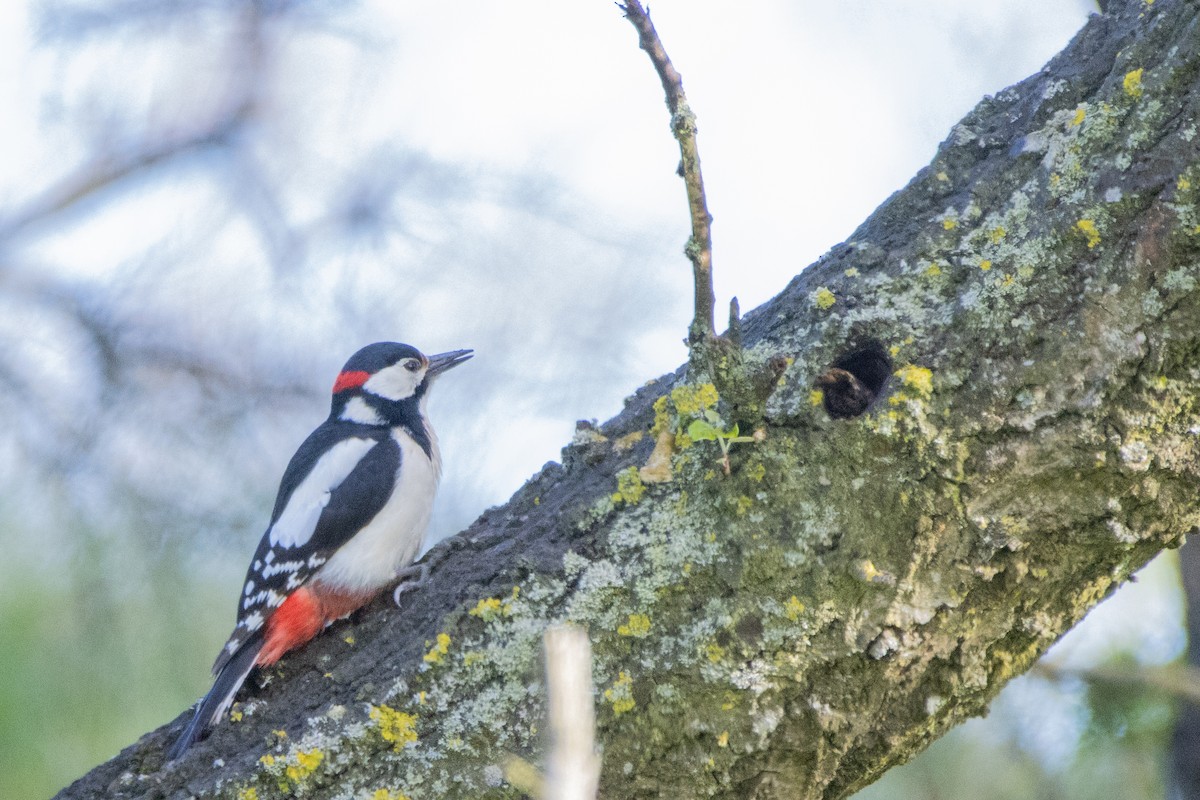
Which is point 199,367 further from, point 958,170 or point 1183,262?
point 1183,262

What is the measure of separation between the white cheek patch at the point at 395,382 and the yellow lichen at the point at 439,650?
1.35 m

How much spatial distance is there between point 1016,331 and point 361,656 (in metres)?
1.15

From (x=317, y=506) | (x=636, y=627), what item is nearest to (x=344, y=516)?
(x=317, y=506)

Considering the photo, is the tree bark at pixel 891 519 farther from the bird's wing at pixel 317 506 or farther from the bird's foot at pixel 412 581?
the bird's wing at pixel 317 506

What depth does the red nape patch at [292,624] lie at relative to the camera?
7.06ft

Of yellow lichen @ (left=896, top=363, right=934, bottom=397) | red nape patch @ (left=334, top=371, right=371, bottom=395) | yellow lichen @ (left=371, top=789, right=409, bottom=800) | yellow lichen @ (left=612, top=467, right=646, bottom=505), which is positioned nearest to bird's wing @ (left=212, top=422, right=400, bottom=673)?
red nape patch @ (left=334, top=371, right=371, bottom=395)

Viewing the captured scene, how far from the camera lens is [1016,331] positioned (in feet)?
5.20

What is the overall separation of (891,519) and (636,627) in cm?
39

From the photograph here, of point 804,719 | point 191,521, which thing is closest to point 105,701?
point 191,521

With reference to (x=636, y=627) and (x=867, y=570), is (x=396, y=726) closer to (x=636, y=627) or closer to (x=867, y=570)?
(x=636, y=627)

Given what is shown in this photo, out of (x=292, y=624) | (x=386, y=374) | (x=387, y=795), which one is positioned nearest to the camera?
(x=387, y=795)

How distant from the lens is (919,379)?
1596mm

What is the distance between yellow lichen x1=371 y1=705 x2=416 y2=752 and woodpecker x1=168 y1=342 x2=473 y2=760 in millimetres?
328

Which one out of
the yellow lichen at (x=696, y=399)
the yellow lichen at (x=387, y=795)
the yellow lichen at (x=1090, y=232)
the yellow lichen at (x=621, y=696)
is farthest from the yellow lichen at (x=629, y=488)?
the yellow lichen at (x=1090, y=232)
